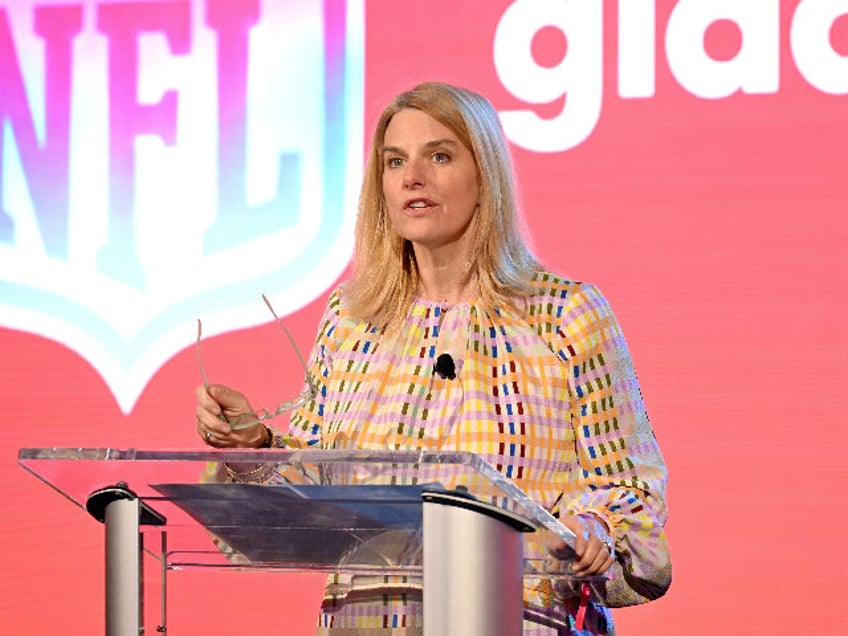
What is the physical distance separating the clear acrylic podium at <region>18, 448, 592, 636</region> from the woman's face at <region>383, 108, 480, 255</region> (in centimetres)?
61

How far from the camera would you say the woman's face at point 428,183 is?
2156 millimetres

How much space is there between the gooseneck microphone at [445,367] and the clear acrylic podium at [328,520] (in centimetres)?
49

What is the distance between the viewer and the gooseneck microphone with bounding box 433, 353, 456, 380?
2105 mm

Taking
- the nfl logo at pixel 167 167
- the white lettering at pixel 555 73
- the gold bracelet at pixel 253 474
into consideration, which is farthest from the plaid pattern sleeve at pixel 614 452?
the nfl logo at pixel 167 167

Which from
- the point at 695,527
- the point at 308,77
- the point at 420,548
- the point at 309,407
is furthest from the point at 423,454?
the point at 308,77

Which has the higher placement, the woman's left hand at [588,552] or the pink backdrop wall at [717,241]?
the pink backdrop wall at [717,241]

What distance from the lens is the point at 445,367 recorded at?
211 centimetres

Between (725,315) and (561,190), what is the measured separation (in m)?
0.45

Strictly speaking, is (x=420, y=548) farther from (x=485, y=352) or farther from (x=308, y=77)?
(x=308, y=77)

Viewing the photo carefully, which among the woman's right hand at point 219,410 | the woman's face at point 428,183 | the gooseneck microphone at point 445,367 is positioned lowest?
the woman's right hand at point 219,410

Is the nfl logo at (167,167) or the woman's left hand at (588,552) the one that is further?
the nfl logo at (167,167)

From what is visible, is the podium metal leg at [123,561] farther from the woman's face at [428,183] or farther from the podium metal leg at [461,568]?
the woman's face at [428,183]

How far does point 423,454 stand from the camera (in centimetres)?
140

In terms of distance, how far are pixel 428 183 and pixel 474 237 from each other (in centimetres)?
12
